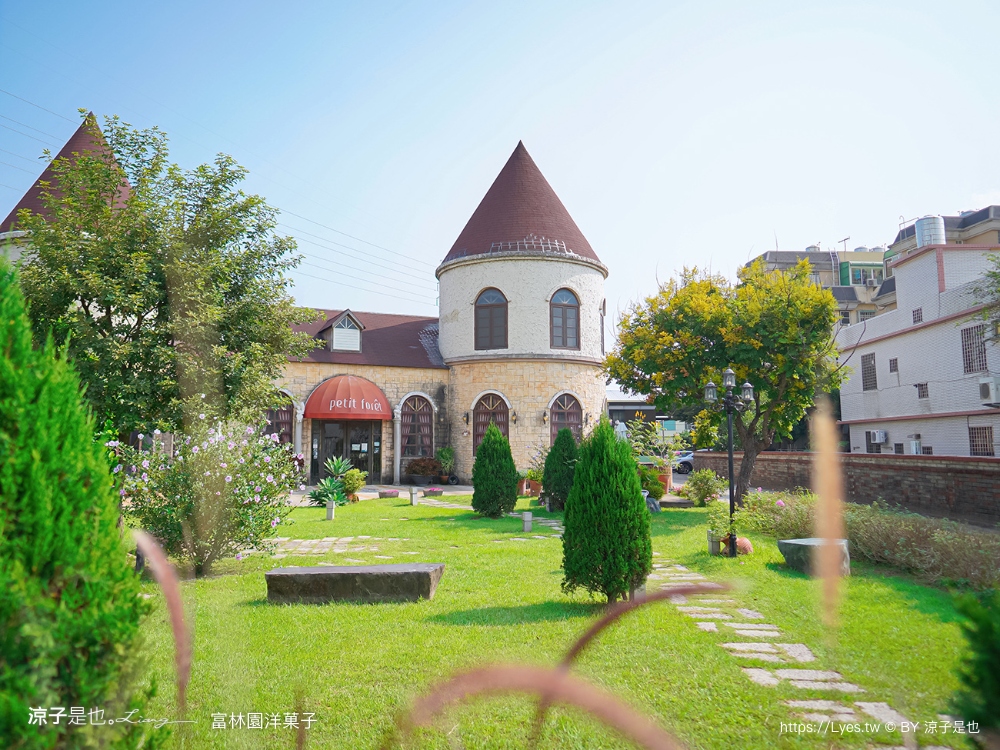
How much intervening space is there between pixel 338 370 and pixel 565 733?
2356 centimetres

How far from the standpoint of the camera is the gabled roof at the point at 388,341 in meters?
26.8

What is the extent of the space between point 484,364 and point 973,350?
1820 cm

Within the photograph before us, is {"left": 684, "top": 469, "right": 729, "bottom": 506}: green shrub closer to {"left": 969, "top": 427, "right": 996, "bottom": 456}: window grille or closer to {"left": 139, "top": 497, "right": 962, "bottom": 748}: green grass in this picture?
{"left": 139, "top": 497, "right": 962, "bottom": 748}: green grass

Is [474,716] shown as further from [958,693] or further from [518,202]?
[518,202]

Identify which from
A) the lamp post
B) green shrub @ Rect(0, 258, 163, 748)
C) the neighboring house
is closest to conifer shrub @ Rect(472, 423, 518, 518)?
the lamp post

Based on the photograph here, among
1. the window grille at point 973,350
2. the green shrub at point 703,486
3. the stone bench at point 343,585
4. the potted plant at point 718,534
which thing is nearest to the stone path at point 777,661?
the potted plant at point 718,534

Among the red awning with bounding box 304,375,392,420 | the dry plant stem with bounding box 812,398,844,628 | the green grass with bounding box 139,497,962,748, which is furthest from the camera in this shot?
the red awning with bounding box 304,375,392,420

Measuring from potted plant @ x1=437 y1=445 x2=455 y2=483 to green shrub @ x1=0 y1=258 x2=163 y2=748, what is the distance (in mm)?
24484

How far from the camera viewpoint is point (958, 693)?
180cm

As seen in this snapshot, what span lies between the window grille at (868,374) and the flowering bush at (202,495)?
2812 centimetres

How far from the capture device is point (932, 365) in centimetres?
2447

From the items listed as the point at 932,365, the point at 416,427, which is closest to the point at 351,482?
the point at 416,427

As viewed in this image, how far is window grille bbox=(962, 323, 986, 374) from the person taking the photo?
22.0 metres

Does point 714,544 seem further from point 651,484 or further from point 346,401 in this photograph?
point 346,401
